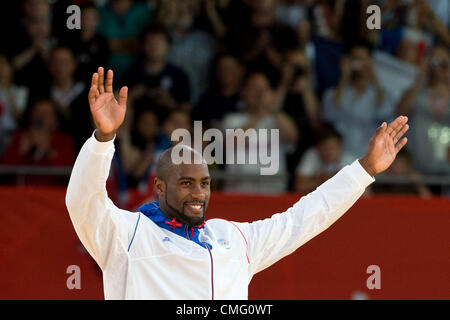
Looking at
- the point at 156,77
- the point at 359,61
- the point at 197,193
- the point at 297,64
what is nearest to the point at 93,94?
the point at 197,193

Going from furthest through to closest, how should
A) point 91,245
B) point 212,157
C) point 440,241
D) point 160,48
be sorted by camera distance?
point 160,48 → point 212,157 → point 440,241 → point 91,245

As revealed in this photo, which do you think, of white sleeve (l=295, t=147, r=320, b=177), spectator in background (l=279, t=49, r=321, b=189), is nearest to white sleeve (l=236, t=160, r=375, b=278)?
white sleeve (l=295, t=147, r=320, b=177)

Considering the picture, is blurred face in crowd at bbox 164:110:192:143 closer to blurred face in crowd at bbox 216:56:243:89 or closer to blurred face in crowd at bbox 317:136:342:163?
blurred face in crowd at bbox 216:56:243:89

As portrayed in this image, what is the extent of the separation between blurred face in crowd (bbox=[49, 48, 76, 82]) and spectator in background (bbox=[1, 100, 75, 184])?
27.5 inches

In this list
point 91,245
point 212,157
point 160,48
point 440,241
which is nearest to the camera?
point 91,245

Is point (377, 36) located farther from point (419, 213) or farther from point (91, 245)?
point (91, 245)

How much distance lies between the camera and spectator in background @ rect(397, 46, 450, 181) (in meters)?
10.0

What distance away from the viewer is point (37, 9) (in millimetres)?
10141

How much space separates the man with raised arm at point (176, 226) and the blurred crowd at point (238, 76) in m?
3.70

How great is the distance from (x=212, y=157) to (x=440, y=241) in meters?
2.62

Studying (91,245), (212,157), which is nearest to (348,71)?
(212,157)

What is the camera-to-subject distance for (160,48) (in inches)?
391

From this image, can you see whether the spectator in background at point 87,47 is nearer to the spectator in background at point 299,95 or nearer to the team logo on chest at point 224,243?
the spectator in background at point 299,95

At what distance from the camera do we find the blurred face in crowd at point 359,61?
33.0 feet
